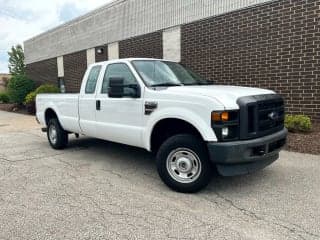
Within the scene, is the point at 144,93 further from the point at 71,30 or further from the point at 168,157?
the point at 71,30

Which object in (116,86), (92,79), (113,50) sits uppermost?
(113,50)

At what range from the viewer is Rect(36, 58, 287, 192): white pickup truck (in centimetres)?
405

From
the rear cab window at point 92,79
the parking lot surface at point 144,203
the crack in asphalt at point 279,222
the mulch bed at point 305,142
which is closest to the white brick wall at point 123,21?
the mulch bed at point 305,142

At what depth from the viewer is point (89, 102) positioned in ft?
20.0

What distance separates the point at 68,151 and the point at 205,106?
4320 millimetres

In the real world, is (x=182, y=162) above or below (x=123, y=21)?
below

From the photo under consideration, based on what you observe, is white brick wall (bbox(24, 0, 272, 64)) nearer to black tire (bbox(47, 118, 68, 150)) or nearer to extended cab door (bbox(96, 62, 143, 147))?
extended cab door (bbox(96, 62, 143, 147))

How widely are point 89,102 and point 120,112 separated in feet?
3.42

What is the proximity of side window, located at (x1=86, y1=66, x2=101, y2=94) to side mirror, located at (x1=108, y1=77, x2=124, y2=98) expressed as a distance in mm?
1153

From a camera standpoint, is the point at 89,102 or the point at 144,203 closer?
the point at 144,203

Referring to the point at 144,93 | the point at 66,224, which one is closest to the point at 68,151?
the point at 144,93

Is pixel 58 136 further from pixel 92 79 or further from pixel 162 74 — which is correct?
pixel 162 74

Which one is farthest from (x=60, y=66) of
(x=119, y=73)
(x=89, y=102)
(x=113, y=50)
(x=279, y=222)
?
(x=279, y=222)

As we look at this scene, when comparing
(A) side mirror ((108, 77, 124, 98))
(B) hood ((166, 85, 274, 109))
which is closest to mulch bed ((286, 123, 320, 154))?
(B) hood ((166, 85, 274, 109))
